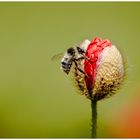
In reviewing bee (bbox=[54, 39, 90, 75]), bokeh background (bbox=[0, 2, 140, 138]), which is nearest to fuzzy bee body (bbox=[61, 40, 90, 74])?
bee (bbox=[54, 39, 90, 75])

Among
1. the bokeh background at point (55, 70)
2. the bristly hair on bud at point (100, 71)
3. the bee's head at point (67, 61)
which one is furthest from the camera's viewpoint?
the bokeh background at point (55, 70)

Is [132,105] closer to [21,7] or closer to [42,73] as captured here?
[42,73]

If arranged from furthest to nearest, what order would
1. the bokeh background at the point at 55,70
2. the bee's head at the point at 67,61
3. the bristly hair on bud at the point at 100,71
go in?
the bokeh background at the point at 55,70 < the bee's head at the point at 67,61 < the bristly hair on bud at the point at 100,71

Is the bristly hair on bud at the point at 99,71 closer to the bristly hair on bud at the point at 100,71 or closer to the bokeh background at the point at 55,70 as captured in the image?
the bristly hair on bud at the point at 100,71

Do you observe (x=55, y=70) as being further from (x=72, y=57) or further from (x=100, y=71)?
(x=100, y=71)

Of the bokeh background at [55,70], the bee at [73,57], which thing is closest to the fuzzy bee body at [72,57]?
the bee at [73,57]

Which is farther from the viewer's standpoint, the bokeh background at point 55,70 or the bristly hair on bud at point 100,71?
the bokeh background at point 55,70

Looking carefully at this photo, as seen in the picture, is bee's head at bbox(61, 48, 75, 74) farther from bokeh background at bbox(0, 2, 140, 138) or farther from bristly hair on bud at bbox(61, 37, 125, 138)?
bokeh background at bbox(0, 2, 140, 138)
